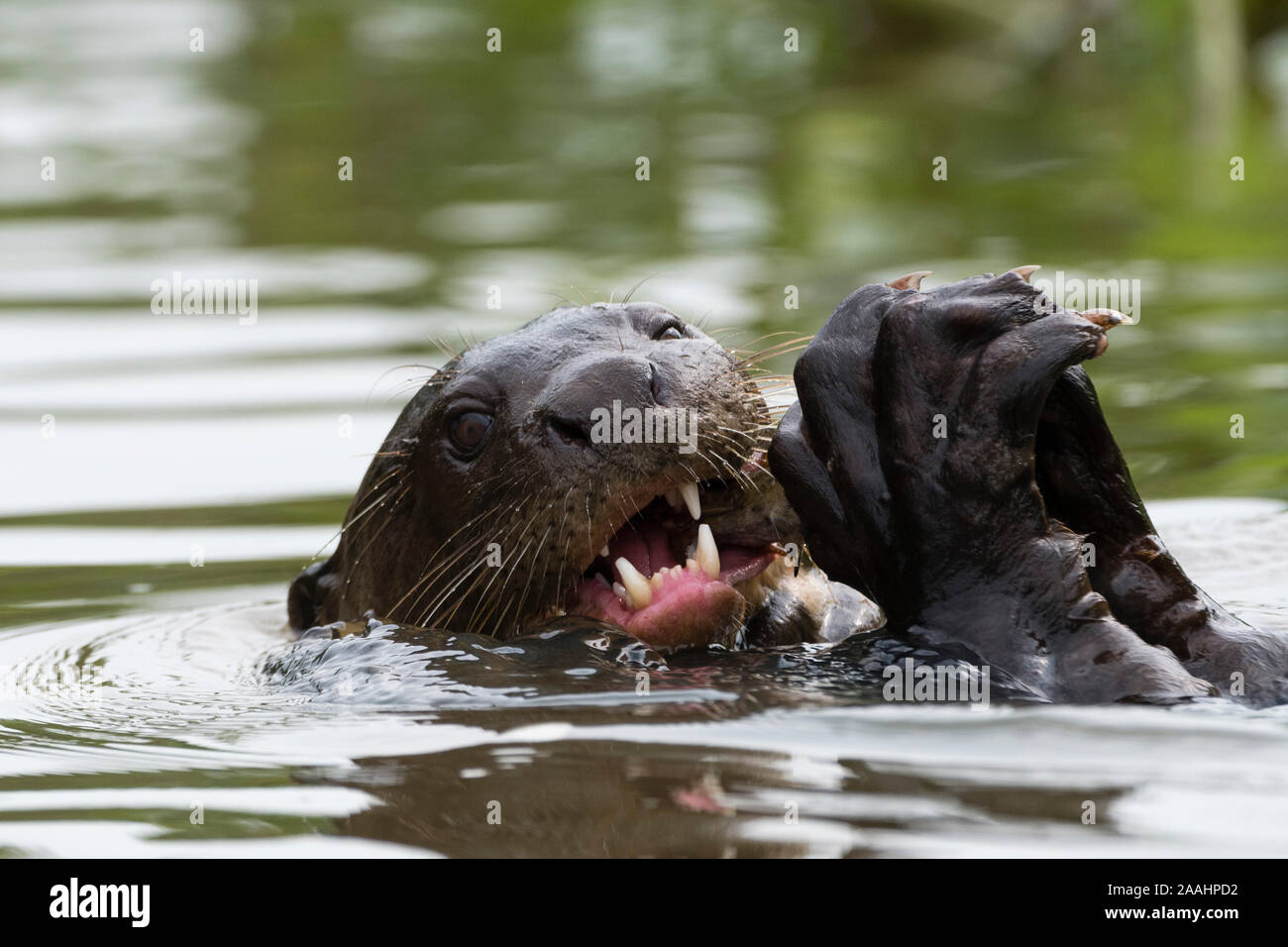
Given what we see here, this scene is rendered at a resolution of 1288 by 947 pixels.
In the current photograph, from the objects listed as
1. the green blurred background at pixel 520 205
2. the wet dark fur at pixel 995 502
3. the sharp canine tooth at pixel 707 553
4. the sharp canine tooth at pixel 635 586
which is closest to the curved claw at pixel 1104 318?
the wet dark fur at pixel 995 502

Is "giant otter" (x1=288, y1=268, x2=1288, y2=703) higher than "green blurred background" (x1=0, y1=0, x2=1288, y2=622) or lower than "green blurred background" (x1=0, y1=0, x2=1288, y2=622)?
lower

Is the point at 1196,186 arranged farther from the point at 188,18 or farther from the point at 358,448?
the point at 188,18

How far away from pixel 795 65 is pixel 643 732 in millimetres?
18324

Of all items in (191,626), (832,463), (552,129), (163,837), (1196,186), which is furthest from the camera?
(552,129)

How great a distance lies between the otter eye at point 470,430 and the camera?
528 centimetres

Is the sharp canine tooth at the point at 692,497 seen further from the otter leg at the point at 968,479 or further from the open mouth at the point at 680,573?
the otter leg at the point at 968,479

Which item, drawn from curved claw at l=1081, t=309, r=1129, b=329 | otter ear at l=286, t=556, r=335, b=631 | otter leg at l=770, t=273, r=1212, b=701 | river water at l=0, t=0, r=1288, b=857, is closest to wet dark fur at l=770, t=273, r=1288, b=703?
otter leg at l=770, t=273, r=1212, b=701

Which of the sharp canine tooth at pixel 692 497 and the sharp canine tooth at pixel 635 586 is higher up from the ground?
the sharp canine tooth at pixel 692 497

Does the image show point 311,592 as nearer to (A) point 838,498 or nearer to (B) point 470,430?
(B) point 470,430

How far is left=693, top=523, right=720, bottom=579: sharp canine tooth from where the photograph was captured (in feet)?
15.7

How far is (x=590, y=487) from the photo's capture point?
4.86m

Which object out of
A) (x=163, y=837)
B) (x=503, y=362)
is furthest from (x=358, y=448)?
(x=163, y=837)

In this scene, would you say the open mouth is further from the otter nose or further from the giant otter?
the otter nose

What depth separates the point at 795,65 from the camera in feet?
71.6
